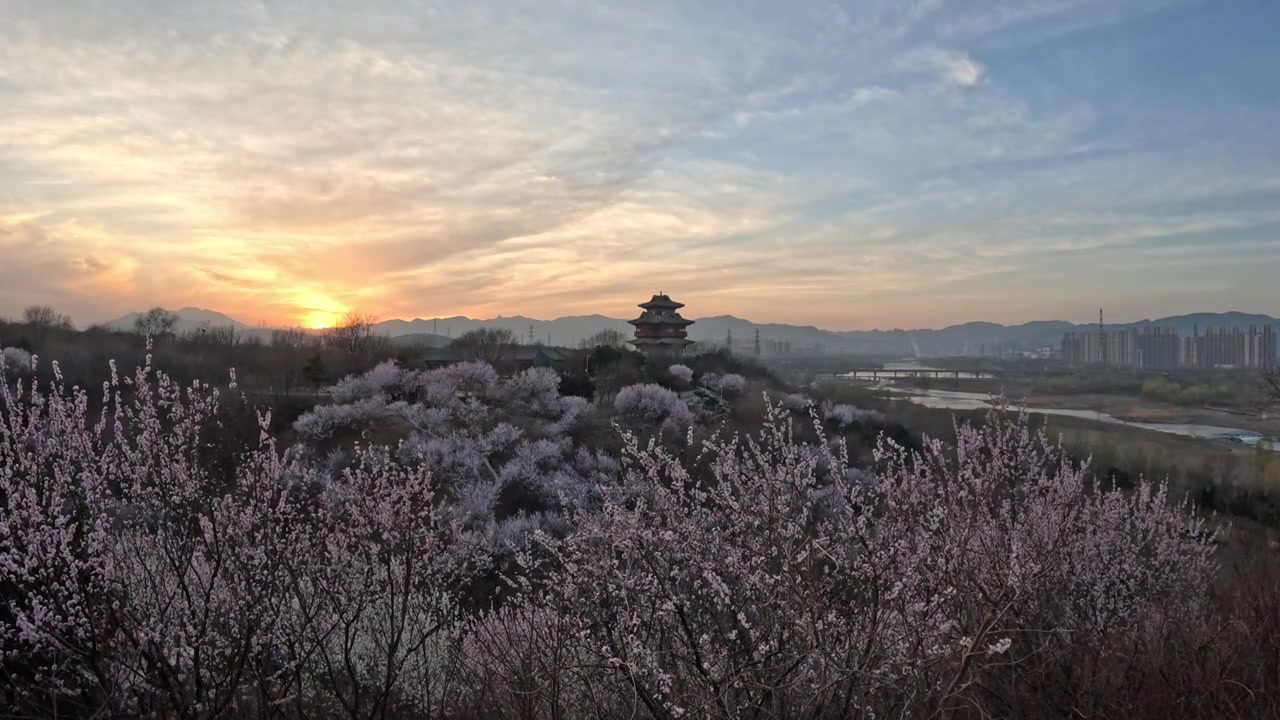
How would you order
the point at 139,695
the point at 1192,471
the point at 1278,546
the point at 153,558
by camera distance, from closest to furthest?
the point at 139,695, the point at 153,558, the point at 1278,546, the point at 1192,471

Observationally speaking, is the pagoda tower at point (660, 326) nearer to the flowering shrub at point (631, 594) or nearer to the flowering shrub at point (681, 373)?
the flowering shrub at point (681, 373)

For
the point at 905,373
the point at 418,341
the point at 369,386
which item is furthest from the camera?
the point at 905,373

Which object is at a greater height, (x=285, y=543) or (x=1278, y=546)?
(x=285, y=543)

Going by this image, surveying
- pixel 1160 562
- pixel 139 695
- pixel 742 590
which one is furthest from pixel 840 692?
pixel 1160 562

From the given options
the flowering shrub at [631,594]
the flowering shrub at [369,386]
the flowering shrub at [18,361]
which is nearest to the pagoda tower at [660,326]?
the flowering shrub at [369,386]

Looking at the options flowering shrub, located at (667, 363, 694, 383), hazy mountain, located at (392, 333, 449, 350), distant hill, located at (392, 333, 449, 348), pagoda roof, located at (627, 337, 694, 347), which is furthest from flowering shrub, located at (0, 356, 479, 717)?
pagoda roof, located at (627, 337, 694, 347)

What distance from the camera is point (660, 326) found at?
48062 millimetres

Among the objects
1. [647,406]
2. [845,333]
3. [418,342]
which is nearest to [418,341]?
[418,342]

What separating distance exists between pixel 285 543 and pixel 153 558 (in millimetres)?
1855

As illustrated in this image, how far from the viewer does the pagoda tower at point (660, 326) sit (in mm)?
47812

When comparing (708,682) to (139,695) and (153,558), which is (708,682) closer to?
(139,695)

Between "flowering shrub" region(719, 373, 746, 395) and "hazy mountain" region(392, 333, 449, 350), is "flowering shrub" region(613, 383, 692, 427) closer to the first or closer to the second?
"flowering shrub" region(719, 373, 746, 395)

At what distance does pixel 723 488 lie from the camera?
4172 mm

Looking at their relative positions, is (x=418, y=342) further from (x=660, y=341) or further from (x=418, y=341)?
(x=660, y=341)
